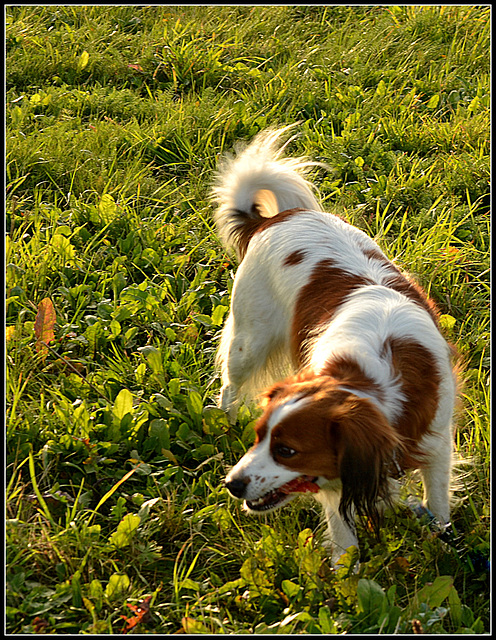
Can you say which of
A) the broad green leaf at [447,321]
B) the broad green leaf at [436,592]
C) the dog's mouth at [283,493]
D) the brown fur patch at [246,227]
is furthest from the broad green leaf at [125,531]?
the broad green leaf at [447,321]

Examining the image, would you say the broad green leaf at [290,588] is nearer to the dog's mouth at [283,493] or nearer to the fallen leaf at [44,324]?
the dog's mouth at [283,493]

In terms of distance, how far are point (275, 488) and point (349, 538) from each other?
0.48m

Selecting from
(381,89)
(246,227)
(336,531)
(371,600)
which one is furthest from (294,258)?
(381,89)

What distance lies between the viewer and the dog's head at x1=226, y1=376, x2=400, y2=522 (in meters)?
2.40

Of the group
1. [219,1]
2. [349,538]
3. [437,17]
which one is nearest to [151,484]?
[349,538]

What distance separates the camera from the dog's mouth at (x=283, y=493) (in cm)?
261

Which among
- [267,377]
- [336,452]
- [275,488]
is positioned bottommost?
[267,377]

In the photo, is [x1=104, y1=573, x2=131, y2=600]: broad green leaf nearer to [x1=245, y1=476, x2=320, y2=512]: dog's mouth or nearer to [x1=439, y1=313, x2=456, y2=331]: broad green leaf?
[x1=245, y1=476, x2=320, y2=512]: dog's mouth

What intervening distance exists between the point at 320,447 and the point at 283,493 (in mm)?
319

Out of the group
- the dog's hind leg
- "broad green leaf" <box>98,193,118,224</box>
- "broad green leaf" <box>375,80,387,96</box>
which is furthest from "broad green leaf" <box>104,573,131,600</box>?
"broad green leaf" <box>375,80,387,96</box>

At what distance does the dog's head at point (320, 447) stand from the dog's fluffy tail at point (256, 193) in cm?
154

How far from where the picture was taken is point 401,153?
5543mm

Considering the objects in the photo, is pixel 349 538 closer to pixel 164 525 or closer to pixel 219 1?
pixel 164 525

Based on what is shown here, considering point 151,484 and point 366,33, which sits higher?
point 366,33
